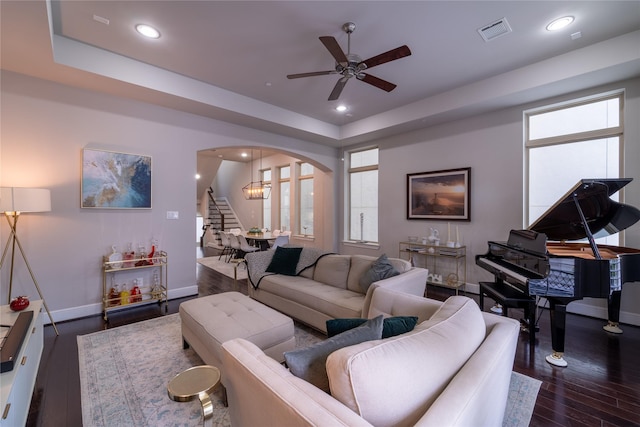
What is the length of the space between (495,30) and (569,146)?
2.17m

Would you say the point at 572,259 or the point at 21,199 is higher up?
the point at 21,199

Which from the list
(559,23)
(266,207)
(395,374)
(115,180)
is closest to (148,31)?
(115,180)

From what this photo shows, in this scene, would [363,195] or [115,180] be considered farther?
[363,195]

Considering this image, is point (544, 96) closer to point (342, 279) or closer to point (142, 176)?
point (342, 279)

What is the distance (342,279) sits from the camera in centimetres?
337

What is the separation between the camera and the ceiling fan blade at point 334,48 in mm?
2477

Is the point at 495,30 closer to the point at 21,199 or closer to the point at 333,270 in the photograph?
the point at 333,270

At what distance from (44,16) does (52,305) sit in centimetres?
315

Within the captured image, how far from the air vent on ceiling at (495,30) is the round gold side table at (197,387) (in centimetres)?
381

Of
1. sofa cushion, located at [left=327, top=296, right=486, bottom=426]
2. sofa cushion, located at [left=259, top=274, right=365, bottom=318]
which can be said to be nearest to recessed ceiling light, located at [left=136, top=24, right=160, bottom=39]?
sofa cushion, located at [left=259, top=274, right=365, bottom=318]

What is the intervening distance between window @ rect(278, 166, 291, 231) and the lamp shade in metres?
6.27

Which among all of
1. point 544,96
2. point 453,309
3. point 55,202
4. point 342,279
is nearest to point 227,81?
point 55,202

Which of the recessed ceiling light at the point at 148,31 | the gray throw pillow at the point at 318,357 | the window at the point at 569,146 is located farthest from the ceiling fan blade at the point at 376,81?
the gray throw pillow at the point at 318,357

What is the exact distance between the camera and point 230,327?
7.11ft
